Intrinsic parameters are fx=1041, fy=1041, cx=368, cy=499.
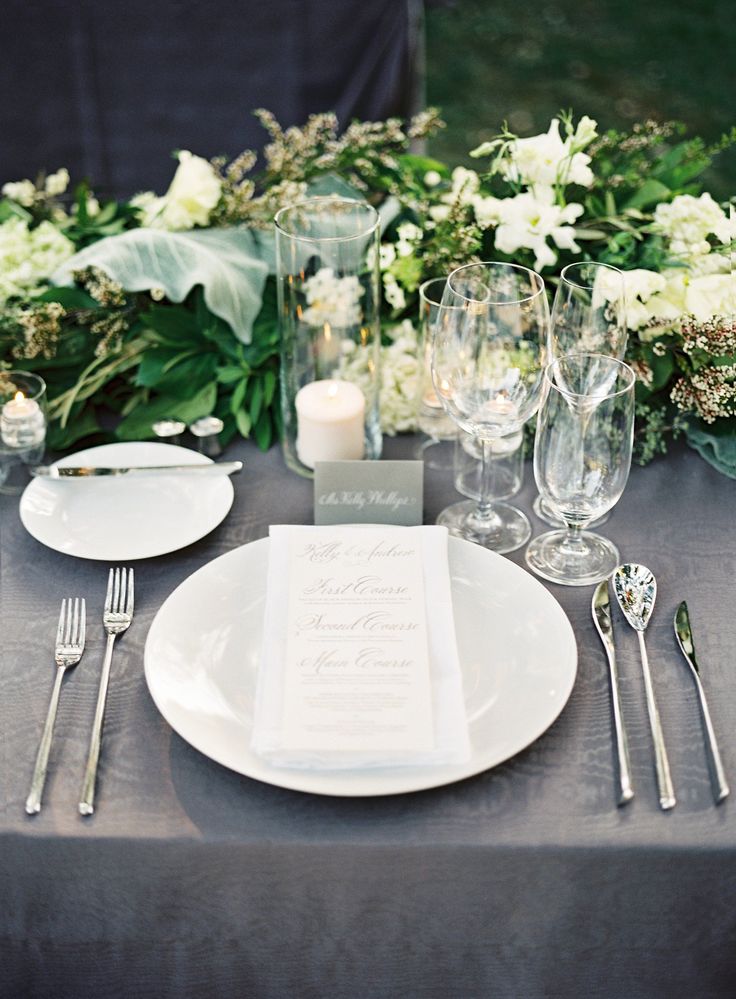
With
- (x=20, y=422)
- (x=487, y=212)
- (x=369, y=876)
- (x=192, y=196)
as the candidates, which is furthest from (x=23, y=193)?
(x=369, y=876)

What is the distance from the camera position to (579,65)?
178 inches

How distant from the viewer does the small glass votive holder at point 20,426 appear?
128 cm

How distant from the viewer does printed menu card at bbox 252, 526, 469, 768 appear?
86cm

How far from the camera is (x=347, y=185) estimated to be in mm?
1555

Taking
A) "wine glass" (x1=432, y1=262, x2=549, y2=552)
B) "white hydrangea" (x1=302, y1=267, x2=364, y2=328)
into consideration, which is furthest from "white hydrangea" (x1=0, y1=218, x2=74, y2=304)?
"wine glass" (x1=432, y1=262, x2=549, y2=552)

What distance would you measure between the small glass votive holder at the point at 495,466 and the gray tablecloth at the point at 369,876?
376mm

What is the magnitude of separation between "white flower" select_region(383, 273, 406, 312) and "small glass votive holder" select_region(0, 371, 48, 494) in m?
0.47

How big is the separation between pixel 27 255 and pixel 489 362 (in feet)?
2.39

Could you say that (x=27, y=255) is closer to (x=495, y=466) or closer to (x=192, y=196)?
(x=192, y=196)

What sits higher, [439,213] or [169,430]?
[439,213]

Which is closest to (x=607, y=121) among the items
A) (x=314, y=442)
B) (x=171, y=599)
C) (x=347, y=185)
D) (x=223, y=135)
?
(x=223, y=135)

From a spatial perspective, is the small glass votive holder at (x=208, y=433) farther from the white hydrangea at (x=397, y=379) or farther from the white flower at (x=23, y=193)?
the white flower at (x=23, y=193)

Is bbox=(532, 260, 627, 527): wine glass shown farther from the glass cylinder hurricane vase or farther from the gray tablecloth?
the gray tablecloth

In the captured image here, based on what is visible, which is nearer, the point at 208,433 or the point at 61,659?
the point at 61,659
